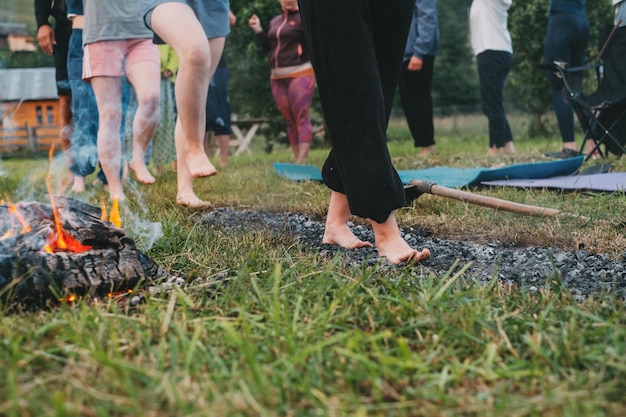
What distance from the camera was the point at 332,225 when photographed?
2799mm

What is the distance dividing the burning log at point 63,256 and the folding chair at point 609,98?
4.73m

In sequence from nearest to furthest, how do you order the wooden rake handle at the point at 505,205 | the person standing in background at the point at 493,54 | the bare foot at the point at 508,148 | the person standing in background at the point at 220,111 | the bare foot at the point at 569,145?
1. the wooden rake handle at the point at 505,205
2. the bare foot at the point at 569,145
3. the person standing in background at the point at 493,54
4. the bare foot at the point at 508,148
5. the person standing in background at the point at 220,111

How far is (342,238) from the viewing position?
2.75m

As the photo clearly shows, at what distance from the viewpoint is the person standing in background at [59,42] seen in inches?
215

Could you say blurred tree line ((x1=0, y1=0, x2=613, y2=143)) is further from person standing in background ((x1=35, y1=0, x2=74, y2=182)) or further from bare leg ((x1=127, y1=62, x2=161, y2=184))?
bare leg ((x1=127, y1=62, x2=161, y2=184))

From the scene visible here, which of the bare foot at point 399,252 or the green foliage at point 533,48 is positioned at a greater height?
the green foliage at point 533,48

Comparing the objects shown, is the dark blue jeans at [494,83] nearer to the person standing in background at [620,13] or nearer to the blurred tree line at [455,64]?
the person standing in background at [620,13]

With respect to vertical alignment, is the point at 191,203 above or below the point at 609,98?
below

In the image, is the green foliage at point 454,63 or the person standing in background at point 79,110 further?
the green foliage at point 454,63

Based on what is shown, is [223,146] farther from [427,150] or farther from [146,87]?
[146,87]

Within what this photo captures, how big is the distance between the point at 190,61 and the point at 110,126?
1289 mm

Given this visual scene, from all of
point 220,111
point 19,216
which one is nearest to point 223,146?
point 220,111

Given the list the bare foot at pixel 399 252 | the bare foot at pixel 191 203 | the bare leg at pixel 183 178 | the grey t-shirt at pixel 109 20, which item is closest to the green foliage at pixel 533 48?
the grey t-shirt at pixel 109 20

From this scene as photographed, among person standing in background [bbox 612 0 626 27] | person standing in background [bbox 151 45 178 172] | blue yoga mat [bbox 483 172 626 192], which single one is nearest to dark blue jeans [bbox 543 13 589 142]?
person standing in background [bbox 612 0 626 27]
